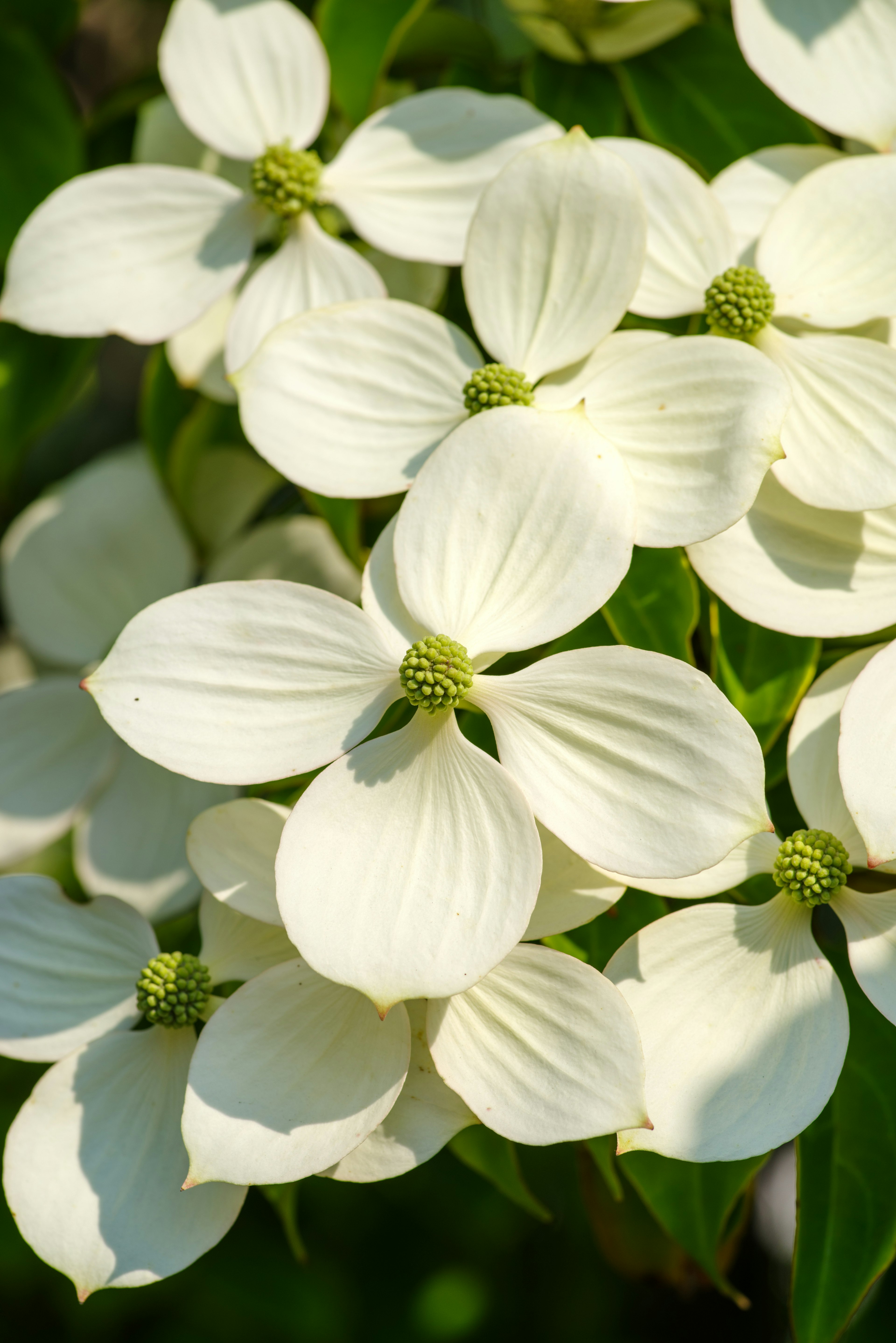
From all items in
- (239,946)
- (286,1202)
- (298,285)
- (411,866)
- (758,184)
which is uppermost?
(758,184)

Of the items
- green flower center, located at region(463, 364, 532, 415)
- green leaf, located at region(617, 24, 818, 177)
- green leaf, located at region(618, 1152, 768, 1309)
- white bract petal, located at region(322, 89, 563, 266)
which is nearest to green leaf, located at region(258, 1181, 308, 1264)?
green leaf, located at region(618, 1152, 768, 1309)

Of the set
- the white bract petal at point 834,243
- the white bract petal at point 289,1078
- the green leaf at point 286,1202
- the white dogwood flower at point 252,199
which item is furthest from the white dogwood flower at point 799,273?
the green leaf at point 286,1202

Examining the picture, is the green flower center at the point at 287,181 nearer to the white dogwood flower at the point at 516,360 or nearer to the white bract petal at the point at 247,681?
the white dogwood flower at the point at 516,360

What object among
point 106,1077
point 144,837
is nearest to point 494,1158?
point 106,1077

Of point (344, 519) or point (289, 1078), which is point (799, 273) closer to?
point (344, 519)

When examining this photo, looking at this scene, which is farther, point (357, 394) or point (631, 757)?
point (357, 394)

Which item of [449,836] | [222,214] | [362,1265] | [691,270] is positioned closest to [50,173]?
[222,214]

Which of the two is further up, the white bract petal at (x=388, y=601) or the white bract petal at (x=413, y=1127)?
the white bract petal at (x=388, y=601)
